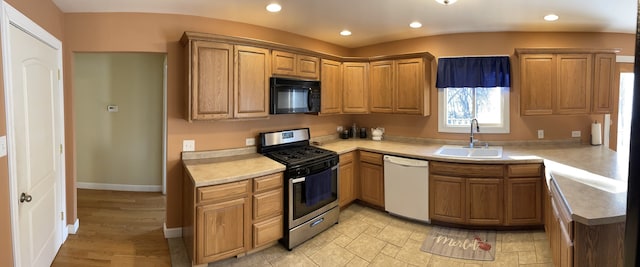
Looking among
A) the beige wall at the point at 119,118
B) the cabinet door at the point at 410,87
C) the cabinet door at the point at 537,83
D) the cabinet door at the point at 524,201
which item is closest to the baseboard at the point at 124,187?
the beige wall at the point at 119,118

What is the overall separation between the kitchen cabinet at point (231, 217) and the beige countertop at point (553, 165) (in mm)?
98

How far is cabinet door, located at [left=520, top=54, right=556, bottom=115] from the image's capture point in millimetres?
3543

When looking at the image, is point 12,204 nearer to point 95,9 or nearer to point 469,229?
point 95,9

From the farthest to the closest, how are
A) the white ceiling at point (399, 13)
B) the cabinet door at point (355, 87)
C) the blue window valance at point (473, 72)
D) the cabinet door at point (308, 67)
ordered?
1. the cabinet door at point (355, 87)
2. the blue window valance at point (473, 72)
3. the cabinet door at point (308, 67)
4. the white ceiling at point (399, 13)

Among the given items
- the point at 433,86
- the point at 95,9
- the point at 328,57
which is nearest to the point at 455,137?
the point at 433,86

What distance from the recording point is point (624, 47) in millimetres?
3771

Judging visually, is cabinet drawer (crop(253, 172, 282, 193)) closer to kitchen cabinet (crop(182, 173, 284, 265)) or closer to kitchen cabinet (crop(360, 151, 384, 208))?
kitchen cabinet (crop(182, 173, 284, 265))

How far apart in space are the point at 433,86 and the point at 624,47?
2.26 metres

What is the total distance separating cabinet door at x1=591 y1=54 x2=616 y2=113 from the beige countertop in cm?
50

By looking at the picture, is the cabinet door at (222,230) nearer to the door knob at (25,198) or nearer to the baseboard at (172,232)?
the baseboard at (172,232)

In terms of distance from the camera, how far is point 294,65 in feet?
11.5

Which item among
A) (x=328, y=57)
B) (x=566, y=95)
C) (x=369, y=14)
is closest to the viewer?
(x=369, y=14)

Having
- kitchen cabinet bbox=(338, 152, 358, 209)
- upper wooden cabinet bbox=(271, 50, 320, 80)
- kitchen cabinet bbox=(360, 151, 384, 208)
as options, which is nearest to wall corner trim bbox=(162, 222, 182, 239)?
kitchen cabinet bbox=(338, 152, 358, 209)

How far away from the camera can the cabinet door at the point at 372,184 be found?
3.88m
